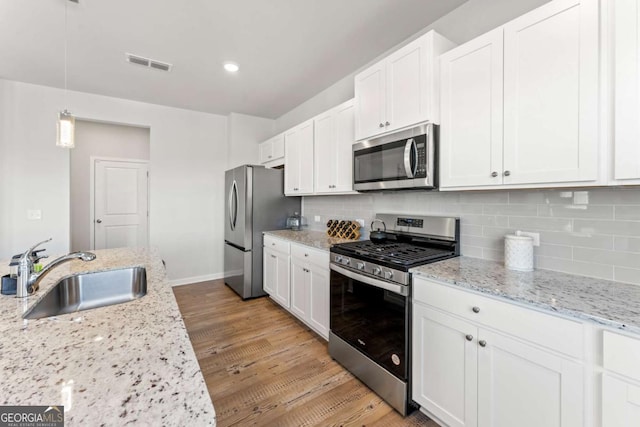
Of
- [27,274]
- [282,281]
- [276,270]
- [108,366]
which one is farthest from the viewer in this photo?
[276,270]

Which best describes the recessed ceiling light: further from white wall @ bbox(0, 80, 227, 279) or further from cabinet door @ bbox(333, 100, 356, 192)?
white wall @ bbox(0, 80, 227, 279)

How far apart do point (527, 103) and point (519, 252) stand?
0.82 m

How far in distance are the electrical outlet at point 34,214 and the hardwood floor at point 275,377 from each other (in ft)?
7.21

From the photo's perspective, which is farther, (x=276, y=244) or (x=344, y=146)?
(x=276, y=244)

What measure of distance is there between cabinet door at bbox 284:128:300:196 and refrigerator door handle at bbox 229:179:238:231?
0.75 metres

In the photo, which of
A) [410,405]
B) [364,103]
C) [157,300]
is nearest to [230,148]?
[364,103]

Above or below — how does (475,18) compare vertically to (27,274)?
above

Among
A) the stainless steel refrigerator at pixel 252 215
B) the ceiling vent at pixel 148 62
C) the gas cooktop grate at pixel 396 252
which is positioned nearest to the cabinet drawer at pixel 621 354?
the gas cooktop grate at pixel 396 252

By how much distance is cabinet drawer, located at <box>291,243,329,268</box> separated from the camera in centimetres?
242

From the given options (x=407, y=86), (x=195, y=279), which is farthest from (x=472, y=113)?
(x=195, y=279)

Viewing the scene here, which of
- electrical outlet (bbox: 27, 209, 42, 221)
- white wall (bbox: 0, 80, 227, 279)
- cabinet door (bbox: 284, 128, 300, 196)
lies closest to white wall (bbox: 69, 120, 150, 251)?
white wall (bbox: 0, 80, 227, 279)

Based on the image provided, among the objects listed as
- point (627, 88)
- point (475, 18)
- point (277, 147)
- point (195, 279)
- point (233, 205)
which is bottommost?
point (195, 279)

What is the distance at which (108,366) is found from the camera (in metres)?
0.72

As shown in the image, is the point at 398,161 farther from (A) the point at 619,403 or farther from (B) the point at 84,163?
(B) the point at 84,163
